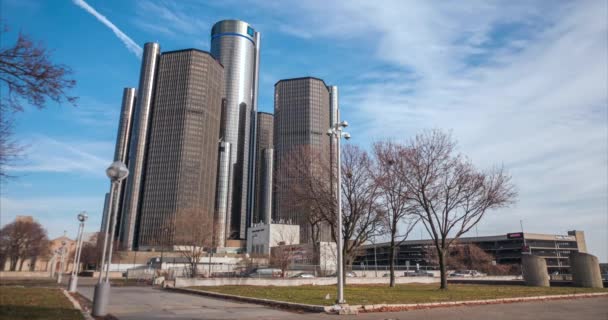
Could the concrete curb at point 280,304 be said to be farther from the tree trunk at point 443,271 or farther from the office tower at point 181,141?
the office tower at point 181,141

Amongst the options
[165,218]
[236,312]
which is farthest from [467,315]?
[165,218]

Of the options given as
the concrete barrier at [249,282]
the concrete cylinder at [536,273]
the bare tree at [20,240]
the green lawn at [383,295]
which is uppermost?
the bare tree at [20,240]

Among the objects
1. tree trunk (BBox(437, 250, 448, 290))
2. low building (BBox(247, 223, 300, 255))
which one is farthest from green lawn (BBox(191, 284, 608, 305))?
low building (BBox(247, 223, 300, 255))

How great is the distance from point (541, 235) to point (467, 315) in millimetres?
136927

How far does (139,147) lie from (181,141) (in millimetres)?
21950

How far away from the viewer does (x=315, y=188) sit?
33.1 metres

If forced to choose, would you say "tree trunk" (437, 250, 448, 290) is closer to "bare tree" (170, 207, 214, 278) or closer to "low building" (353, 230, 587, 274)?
"bare tree" (170, 207, 214, 278)

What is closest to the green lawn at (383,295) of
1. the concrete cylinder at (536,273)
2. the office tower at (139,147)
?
the concrete cylinder at (536,273)

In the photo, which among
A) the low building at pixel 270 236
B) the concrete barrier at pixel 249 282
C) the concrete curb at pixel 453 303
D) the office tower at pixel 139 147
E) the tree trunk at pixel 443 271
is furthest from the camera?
the office tower at pixel 139 147

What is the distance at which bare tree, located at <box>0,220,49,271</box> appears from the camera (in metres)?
90.5

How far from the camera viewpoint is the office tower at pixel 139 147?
166 m

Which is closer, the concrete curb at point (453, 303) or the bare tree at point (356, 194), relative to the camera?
the concrete curb at point (453, 303)

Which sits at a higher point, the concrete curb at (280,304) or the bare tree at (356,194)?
the bare tree at (356,194)

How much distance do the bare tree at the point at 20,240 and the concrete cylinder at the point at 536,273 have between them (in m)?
105
